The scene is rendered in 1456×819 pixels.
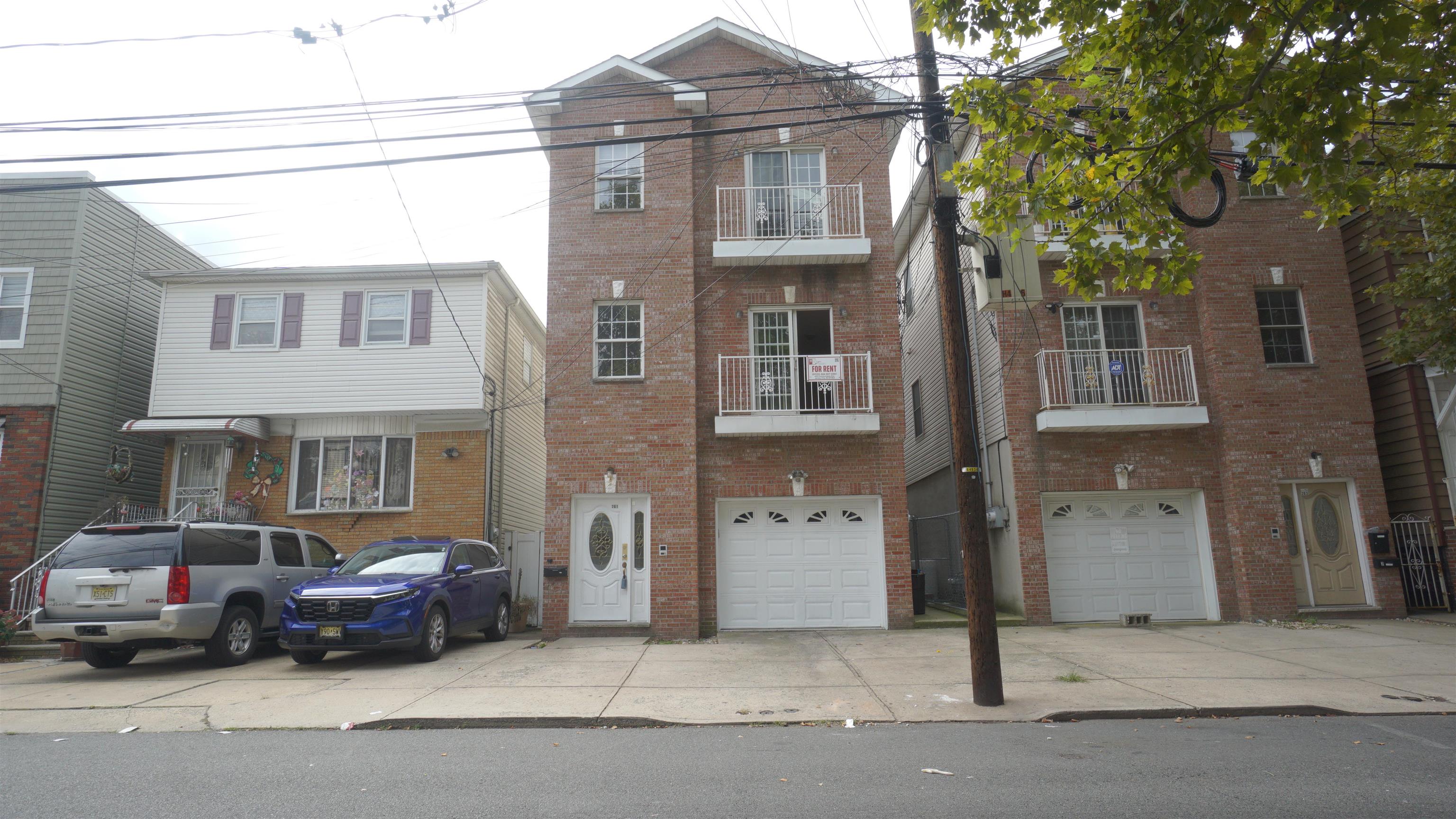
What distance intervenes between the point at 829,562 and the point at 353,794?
9.51 meters

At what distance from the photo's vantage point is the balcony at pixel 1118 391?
1345 centimetres

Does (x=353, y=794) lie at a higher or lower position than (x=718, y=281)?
lower

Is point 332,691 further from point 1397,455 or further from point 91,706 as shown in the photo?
point 1397,455

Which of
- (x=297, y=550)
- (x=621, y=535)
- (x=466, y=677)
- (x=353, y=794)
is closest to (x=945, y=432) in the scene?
(x=621, y=535)

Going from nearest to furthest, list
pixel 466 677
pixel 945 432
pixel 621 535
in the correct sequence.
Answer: pixel 466 677
pixel 621 535
pixel 945 432

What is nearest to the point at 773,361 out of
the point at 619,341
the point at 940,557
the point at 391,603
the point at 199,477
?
the point at 619,341

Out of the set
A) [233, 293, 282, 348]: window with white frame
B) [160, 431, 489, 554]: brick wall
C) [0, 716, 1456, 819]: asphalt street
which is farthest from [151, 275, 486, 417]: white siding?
[0, 716, 1456, 819]: asphalt street

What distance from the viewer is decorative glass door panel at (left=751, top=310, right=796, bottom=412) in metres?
13.9

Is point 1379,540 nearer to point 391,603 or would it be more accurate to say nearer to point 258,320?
point 391,603

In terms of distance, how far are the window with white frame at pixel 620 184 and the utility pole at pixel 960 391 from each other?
21.9ft

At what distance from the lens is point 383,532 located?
604 inches

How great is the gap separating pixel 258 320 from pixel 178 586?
7.89 metres

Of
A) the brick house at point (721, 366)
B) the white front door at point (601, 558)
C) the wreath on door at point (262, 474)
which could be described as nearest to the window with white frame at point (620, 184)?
the brick house at point (721, 366)

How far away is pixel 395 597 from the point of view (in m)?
10.1
